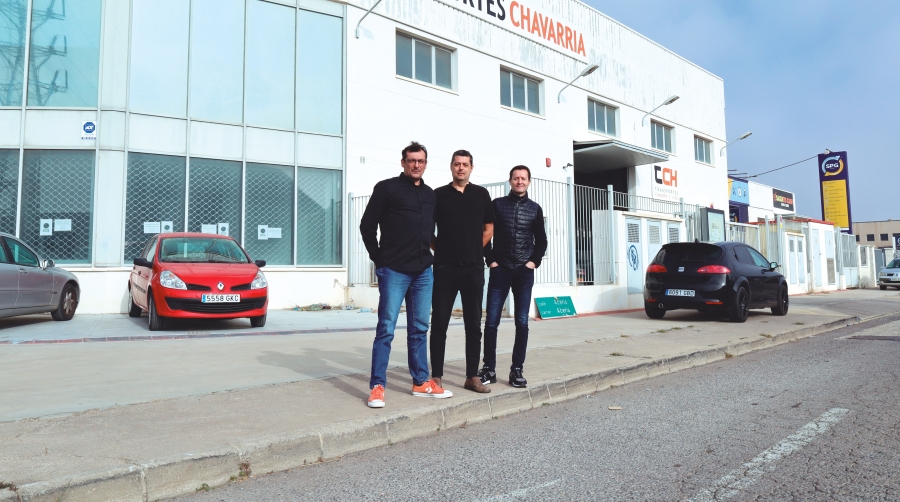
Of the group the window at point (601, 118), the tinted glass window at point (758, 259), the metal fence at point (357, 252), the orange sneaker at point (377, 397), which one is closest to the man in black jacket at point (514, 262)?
the orange sneaker at point (377, 397)

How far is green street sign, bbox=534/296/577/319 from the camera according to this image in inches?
484

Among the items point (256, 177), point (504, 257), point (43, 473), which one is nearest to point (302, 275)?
point (256, 177)

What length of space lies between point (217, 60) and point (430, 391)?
37.9 ft

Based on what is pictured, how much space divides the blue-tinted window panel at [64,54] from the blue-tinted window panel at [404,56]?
692 centimetres

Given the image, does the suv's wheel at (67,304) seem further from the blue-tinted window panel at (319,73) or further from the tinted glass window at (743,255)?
the tinted glass window at (743,255)

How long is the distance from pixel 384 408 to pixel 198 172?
10.5 meters

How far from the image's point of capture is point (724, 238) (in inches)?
748

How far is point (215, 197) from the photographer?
44.9 feet

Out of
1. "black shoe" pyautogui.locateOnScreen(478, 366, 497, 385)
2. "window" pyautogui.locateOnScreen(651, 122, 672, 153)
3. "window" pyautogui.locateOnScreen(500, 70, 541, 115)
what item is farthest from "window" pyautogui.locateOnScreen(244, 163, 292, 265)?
"window" pyautogui.locateOnScreen(651, 122, 672, 153)

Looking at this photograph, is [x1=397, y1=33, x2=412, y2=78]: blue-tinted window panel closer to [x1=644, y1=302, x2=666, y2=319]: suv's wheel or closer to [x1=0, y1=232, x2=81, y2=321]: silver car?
[x1=644, y1=302, x2=666, y2=319]: suv's wheel

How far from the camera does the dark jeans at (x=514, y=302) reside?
546cm

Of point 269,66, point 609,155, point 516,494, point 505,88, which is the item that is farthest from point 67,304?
point 609,155

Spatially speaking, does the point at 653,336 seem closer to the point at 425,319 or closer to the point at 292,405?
the point at 425,319

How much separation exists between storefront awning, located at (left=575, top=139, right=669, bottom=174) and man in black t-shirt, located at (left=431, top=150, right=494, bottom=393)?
16.3 meters
